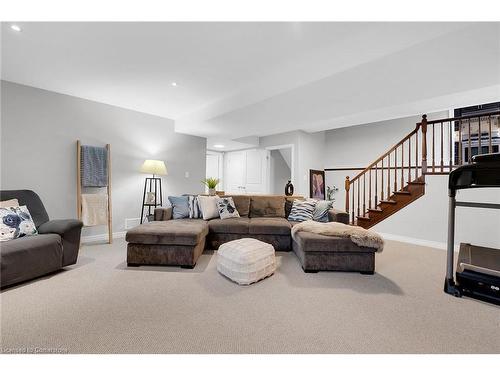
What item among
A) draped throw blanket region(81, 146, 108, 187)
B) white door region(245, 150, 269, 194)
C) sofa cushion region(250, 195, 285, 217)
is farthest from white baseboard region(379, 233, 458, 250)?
draped throw blanket region(81, 146, 108, 187)

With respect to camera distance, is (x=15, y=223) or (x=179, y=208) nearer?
(x=15, y=223)

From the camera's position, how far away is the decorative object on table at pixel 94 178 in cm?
360

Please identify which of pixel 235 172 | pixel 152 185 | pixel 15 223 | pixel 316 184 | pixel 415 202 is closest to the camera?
pixel 15 223

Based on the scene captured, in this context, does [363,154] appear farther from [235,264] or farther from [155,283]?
[155,283]

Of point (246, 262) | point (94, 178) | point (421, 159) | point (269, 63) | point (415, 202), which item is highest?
point (269, 63)

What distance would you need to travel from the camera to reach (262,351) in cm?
132

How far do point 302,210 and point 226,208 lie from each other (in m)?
1.22

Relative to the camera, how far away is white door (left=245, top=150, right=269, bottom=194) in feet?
19.9

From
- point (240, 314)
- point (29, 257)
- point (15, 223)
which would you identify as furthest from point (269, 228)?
point (15, 223)

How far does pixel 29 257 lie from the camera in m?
2.17

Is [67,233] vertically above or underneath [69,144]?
underneath

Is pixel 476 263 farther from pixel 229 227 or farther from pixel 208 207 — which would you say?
pixel 208 207
